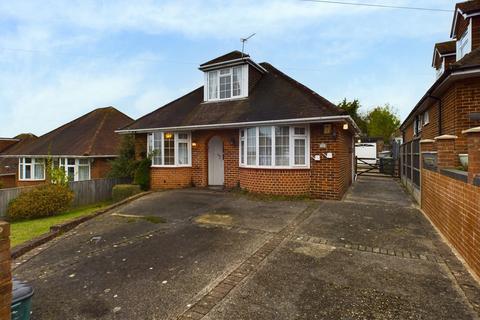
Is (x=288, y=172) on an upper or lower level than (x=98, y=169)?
upper

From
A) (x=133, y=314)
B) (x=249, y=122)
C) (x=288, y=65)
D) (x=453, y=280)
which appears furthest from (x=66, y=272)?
(x=288, y=65)

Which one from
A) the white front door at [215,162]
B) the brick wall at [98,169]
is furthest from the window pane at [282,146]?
the brick wall at [98,169]

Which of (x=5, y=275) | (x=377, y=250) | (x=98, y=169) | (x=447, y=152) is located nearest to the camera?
(x=5, y=275)

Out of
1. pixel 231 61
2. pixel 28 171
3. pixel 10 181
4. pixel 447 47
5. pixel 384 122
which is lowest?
pixel 10 181

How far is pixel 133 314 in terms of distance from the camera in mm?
2857

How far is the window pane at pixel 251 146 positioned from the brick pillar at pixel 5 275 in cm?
835

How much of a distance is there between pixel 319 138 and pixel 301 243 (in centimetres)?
517

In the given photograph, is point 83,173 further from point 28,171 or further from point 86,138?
point 28,171

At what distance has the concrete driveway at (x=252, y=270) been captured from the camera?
9.58ft

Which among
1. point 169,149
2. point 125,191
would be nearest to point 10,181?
point 125,191

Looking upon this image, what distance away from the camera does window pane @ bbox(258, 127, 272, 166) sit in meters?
9.61

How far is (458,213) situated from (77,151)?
1969 centimetres

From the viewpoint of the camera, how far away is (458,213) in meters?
4.32

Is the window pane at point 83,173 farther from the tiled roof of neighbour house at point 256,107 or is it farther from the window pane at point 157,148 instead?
the window pane at point 157,148
